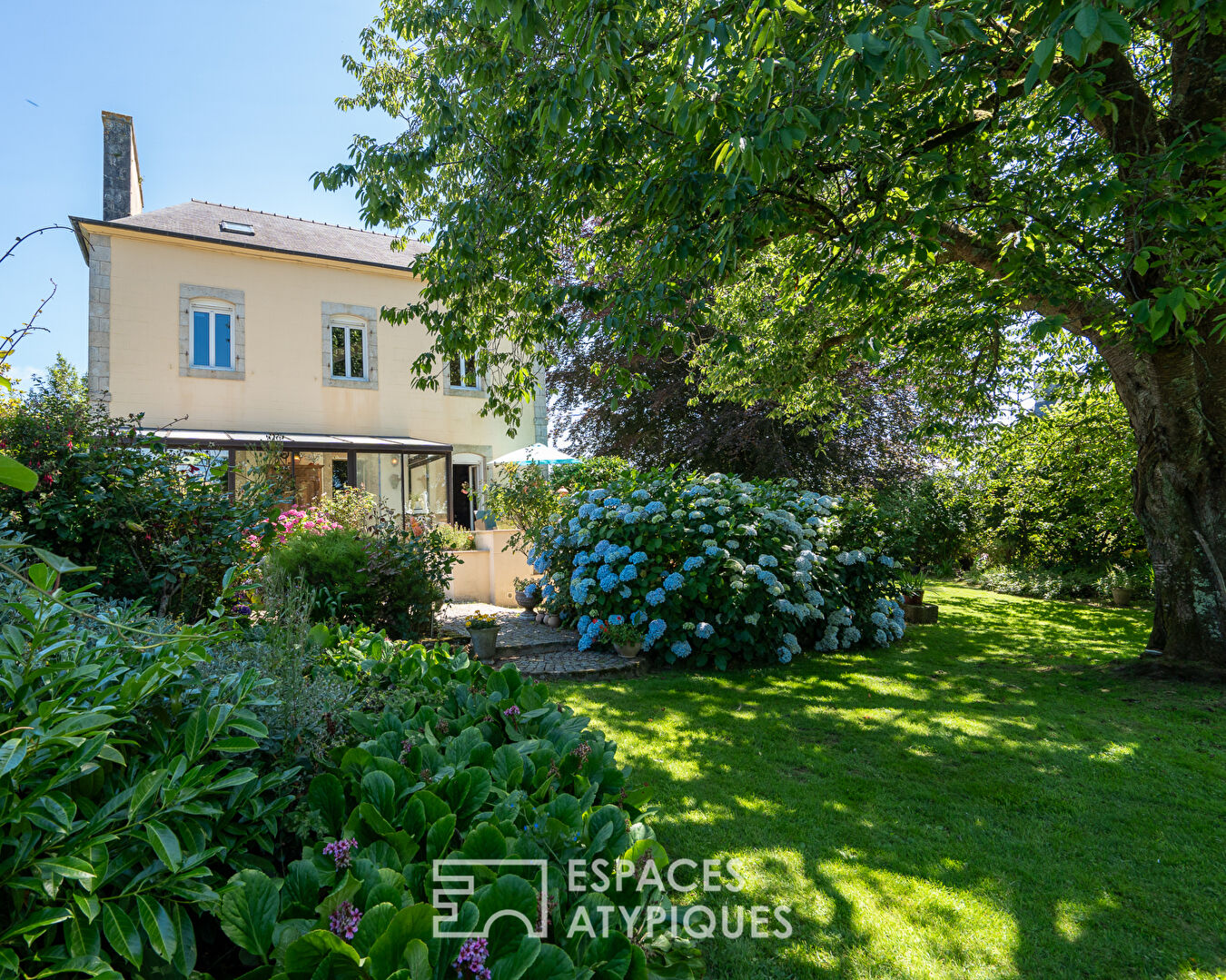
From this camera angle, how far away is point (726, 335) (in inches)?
219

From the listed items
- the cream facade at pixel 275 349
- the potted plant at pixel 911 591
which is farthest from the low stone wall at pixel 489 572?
the potted plant at pixel 911 591

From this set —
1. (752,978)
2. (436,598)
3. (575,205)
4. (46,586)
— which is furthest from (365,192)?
(752,978)

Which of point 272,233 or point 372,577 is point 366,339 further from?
point 372,577

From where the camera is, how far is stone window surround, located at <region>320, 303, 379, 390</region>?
15.1 metres

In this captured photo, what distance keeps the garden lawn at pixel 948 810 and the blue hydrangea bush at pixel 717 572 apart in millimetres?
495

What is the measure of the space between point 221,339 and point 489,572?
8.56 meters

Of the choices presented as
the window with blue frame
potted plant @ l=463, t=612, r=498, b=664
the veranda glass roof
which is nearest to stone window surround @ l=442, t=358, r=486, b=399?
the veranda glass roof

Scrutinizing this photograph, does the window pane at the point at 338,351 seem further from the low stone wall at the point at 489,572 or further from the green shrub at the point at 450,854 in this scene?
the green shrub at the point at 450,854

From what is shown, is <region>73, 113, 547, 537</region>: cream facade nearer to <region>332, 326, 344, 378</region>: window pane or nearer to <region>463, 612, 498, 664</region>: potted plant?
<region>332, 326, 344, 378</region>: window pane

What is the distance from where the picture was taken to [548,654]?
22.3 ft

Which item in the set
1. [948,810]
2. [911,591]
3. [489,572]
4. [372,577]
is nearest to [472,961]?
[948,810]

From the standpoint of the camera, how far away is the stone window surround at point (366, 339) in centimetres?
1507

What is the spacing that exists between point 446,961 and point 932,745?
3932 mm

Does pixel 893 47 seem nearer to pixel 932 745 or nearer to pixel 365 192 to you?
pixel 932 745
